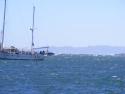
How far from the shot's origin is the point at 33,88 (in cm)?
6169

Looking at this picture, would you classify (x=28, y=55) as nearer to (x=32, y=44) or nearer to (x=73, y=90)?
(x=32, y=44)

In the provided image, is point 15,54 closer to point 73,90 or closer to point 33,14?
point 33,14

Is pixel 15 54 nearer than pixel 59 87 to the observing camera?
No

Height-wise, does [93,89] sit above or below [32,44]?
below

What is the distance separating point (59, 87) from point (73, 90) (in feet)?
13.4

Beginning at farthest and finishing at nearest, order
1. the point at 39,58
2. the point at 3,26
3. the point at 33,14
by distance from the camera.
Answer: the point at 39,58 → the point at 33,14 → the point at 3,26

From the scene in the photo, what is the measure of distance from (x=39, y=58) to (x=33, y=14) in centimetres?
1646

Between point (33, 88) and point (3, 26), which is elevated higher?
point (3, 26)

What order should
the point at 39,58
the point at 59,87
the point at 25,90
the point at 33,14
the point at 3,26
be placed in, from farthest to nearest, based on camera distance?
1. the point at 39,58
2. the point at 33,14
3. the point at 3,26
4. the point at 59,87
5. the point at 25,90

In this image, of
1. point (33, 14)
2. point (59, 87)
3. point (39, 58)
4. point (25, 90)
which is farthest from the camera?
point (39, 58)

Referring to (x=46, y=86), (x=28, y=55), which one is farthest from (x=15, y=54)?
(x=46, y=86)

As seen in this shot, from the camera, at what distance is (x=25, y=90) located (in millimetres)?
58719

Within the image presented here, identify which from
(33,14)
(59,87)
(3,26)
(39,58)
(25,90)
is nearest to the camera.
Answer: (25,90)

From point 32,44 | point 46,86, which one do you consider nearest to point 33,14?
point 32,44
